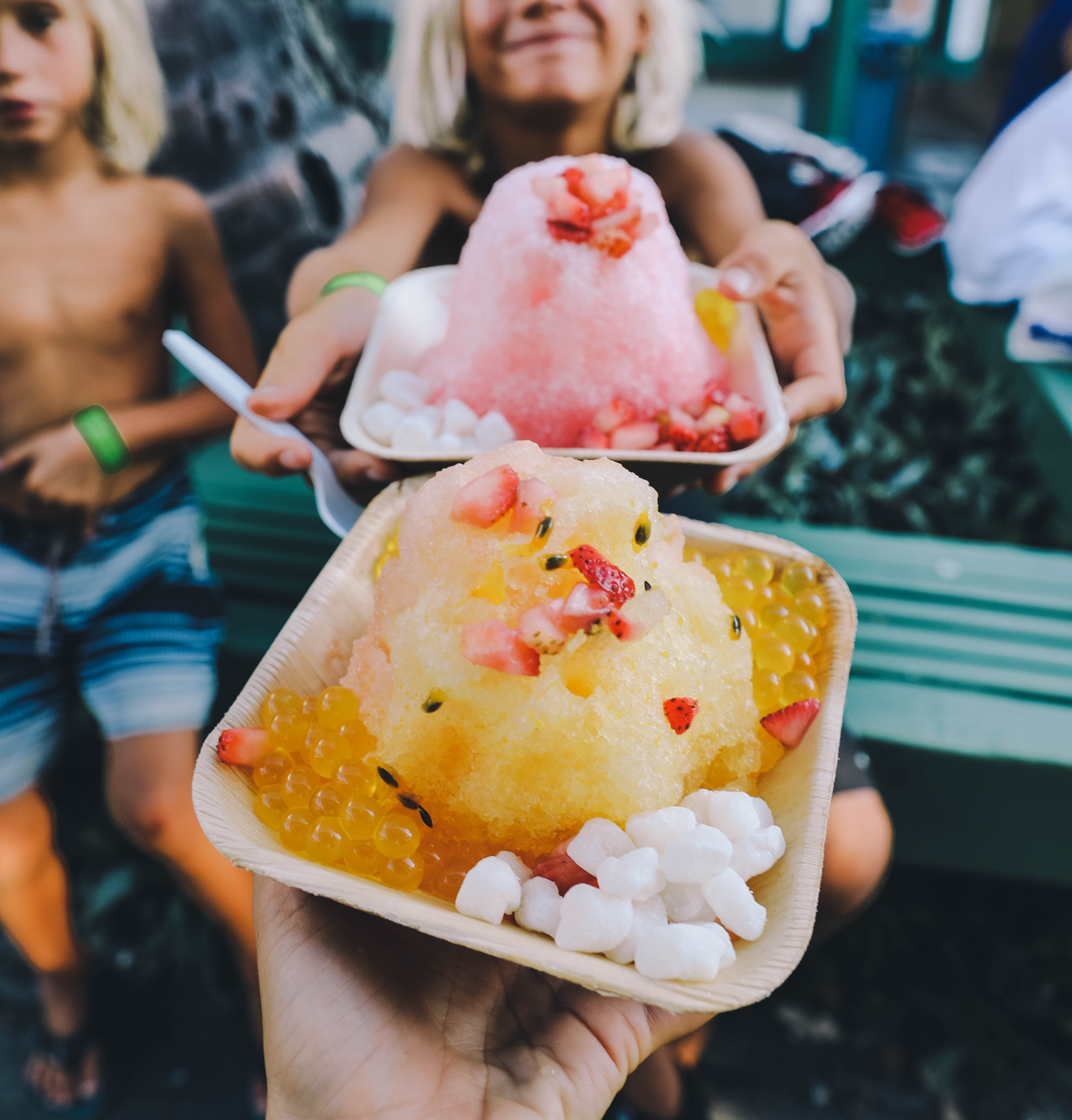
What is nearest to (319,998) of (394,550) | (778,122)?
(394,550)

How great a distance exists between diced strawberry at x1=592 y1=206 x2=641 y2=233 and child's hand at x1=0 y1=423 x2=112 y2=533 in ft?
3.49

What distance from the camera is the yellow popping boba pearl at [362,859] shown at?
0.73 meters

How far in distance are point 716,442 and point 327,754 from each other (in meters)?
0.73

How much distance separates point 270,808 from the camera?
76cm

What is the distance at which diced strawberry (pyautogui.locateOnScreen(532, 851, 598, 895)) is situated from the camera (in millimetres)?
736

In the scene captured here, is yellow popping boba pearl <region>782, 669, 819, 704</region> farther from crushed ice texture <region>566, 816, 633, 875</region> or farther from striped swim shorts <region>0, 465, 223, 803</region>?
striped swim shorts <region>0, 465, 223, 803</region>

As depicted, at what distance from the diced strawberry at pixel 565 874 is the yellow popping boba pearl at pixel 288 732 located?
0.27 metres

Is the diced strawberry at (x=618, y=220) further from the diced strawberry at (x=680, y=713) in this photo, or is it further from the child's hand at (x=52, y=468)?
the child's hand at (x=52, y=468)

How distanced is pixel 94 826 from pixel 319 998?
1577 mm

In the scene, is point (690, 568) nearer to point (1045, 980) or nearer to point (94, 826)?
point (1045, 980)

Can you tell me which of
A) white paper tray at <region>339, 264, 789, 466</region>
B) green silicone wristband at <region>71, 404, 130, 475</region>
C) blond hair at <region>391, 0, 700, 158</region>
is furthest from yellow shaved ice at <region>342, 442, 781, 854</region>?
blond hair at <region>391, 0, 700, 158</region>

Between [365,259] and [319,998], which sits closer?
[319,998]

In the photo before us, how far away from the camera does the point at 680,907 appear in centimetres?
72

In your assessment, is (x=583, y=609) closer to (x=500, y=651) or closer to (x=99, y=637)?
(x=500, y=651)
